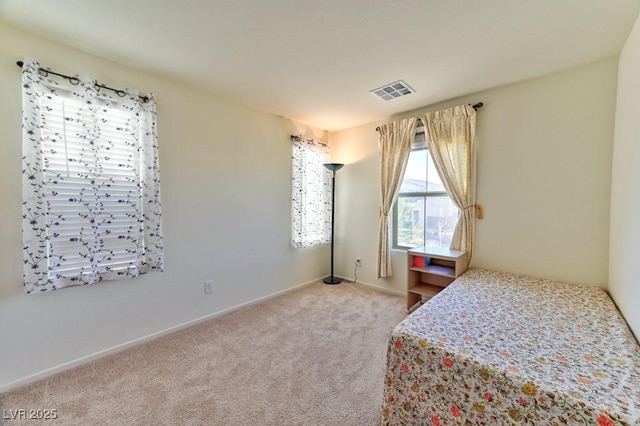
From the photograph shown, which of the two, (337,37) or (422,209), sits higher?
(337,37)

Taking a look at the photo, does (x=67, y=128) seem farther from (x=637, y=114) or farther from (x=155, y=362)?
(x=637, y=114)

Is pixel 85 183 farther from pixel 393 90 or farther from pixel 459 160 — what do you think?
pixel 459 160

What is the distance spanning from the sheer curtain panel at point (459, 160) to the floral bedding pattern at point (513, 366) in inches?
40.9

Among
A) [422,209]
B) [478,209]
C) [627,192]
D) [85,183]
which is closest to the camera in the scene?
[627,192]

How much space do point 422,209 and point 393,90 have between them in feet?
4.77

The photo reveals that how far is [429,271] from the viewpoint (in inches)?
105

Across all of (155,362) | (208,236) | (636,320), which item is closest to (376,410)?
(636,320)

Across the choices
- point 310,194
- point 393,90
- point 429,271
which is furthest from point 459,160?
point 310,194

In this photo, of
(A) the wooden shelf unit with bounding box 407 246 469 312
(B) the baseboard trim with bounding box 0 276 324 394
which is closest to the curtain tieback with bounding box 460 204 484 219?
(A) the wooden shelf unit with bounding box 407 246 469 312

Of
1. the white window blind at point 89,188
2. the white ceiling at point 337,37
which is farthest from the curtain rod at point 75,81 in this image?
the white ceiling at point 337,37

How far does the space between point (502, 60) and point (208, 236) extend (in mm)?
3104

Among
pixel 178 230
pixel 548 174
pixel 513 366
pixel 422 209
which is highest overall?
pixel 548 174

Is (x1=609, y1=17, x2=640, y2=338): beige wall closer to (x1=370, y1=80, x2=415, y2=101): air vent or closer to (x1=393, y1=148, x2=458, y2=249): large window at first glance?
(x1=393, y1=148, x2=458, y2=249): large window

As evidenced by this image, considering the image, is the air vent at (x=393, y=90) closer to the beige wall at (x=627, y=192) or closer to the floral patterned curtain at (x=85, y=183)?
the beige wall at (x=627, y=192)
